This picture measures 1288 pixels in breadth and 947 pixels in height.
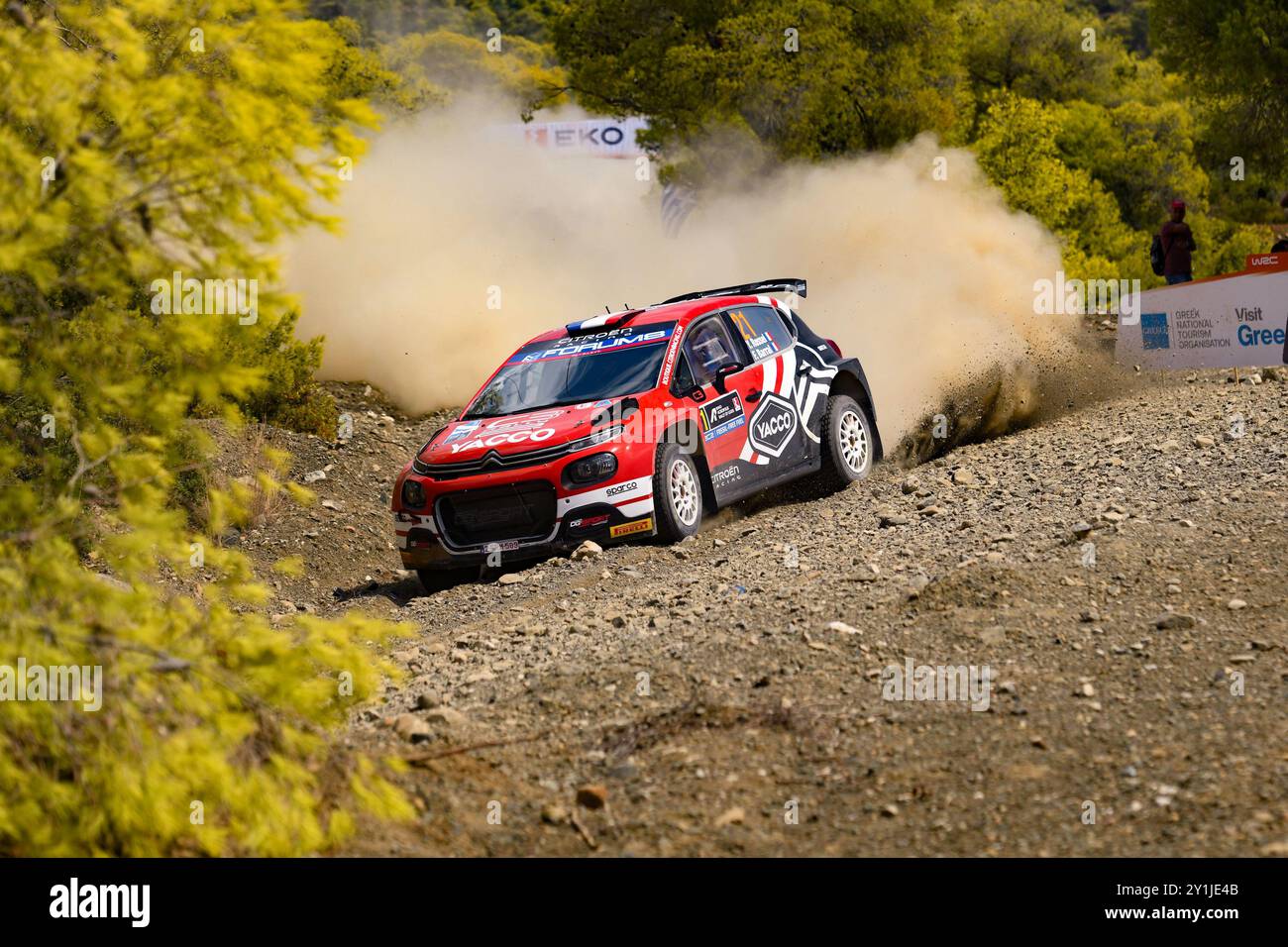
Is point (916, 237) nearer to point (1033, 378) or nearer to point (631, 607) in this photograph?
point (1033, 378)

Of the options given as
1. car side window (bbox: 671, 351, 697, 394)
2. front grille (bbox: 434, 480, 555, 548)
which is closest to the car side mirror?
car side window (bbox: 671, 351, 697, 394)

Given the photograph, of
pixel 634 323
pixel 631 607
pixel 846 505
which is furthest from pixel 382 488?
pixel 631 607

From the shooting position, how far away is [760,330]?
12.0 meters

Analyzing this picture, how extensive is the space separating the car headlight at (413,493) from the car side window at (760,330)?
298 cm

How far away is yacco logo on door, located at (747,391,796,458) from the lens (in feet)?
37.3

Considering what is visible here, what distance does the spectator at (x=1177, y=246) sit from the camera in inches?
720

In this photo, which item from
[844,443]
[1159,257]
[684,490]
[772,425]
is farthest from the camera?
[1159,257]

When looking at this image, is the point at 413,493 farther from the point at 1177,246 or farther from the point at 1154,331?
the point at 1177,246

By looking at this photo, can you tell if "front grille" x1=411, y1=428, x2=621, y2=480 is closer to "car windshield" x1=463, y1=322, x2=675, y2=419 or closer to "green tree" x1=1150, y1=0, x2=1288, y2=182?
"car windshield" x1=463, y1=322, x2=675, y2=419

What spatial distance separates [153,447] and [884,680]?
3.42 meters

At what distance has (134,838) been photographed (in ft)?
15.0

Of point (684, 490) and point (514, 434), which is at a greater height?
point (514, 434)

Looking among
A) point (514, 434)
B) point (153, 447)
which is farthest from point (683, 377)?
point (153, 447)

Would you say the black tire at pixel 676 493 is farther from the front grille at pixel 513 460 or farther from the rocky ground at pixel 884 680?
the front grille at pixel 513 460
